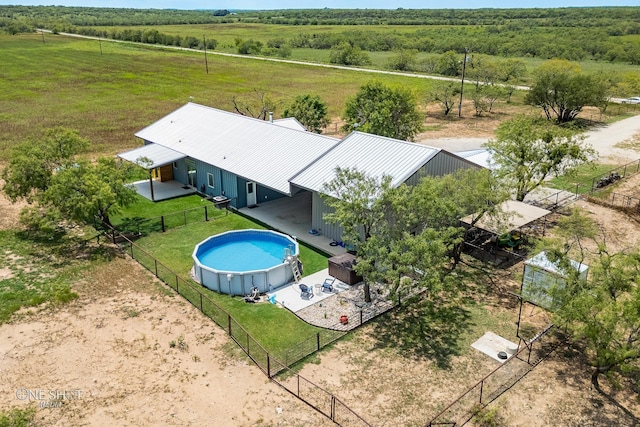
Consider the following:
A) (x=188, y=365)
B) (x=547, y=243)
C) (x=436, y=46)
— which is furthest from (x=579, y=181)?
(x=436, y=46)

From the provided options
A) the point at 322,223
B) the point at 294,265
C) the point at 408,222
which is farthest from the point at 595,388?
the point at 322,223

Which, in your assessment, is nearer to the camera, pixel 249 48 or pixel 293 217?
pixel 293 217

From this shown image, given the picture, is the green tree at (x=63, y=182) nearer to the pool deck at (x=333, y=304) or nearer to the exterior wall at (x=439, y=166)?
the pool deck at (x=333, y=304)

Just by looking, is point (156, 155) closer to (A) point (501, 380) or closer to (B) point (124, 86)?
(A) point (501, 380)

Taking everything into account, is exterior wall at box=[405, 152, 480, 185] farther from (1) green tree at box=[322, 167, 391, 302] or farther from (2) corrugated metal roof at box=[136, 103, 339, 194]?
(2) corrugated metal roof at box=[136, 103, 339, 194]

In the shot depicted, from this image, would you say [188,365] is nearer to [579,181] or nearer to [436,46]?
[579,181]

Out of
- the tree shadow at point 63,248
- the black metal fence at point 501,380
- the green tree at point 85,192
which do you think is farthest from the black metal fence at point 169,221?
the black metal fence at point 501,380
